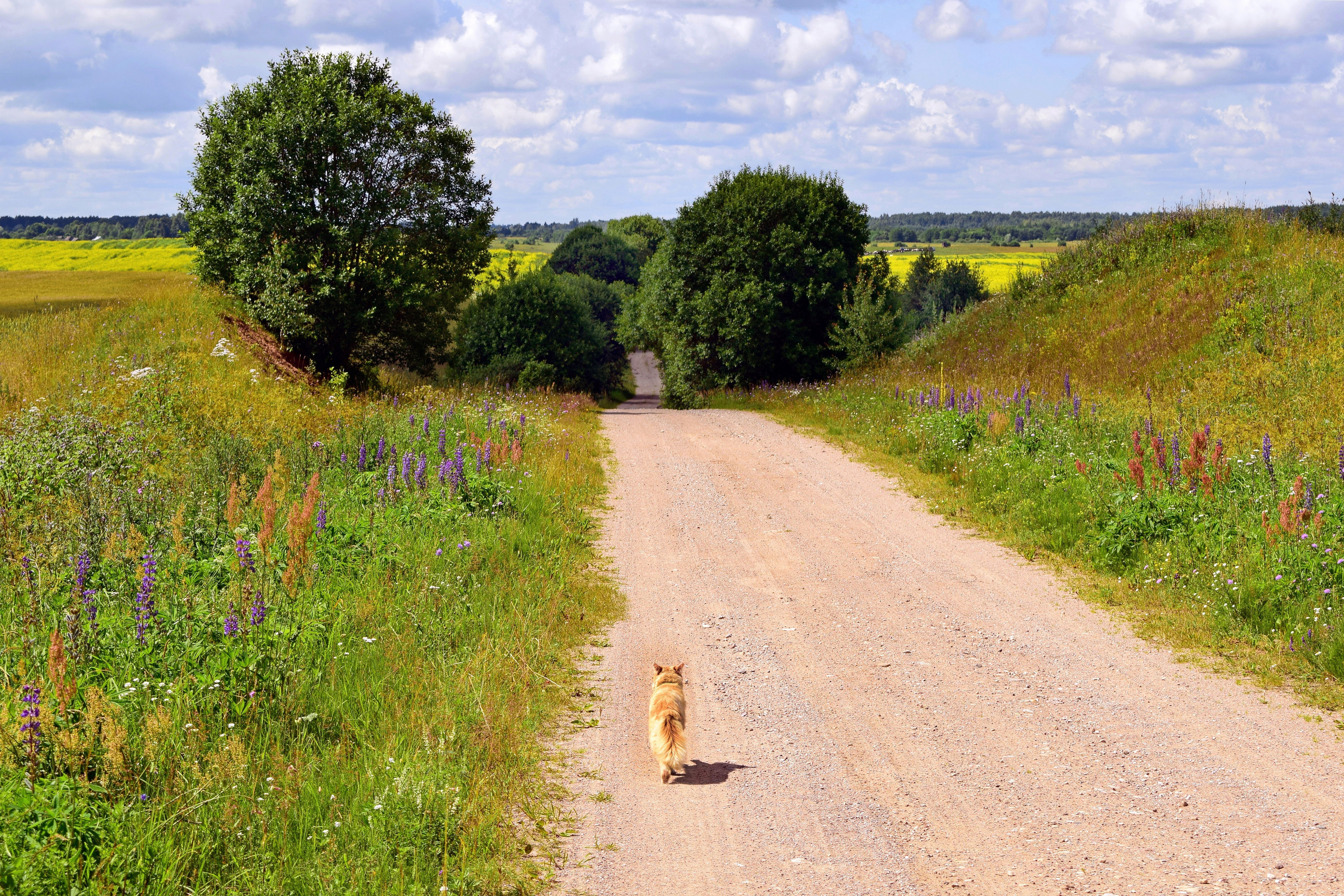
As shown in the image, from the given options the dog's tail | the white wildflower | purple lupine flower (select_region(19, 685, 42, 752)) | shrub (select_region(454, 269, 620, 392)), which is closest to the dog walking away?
the dog's tail

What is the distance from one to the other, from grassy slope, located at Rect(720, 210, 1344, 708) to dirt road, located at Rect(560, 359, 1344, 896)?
0.75 meters

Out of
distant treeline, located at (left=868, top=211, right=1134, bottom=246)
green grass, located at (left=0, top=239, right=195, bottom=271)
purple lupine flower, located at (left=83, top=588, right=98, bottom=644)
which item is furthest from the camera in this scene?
distant treeline, located at (left=868, top=211, right=1134, bottom=246)

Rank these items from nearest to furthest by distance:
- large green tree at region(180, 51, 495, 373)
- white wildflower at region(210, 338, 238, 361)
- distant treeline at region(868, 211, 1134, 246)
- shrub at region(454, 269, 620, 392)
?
white wildflower at region(210, 338, 238, 361), large green tree at region(180, 51, 495, 373), shrub at region(454, 269, 620, 392), distant treeline at region(868, 211, 1134, 246)

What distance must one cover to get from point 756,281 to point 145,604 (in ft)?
94.2

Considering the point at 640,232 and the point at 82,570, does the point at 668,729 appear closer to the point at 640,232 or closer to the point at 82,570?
the point at 82,570

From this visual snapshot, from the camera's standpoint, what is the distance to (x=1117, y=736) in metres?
5.60

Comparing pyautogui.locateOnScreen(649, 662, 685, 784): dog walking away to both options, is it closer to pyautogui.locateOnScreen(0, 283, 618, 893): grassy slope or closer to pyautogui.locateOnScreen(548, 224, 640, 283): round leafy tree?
pyautogui.locateOnScreen(0, 283, 618, 893): grassy slope

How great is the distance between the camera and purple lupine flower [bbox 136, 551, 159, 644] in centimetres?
541

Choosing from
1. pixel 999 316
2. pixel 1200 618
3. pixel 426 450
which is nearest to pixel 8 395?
pixel 426 450

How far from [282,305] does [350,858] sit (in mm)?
22399

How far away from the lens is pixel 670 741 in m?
5.16

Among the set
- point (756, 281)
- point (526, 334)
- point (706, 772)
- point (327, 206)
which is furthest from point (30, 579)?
point (526, 334)

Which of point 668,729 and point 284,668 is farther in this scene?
point 284,668

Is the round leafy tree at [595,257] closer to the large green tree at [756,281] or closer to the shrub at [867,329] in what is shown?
the large green tree at [756,281]
